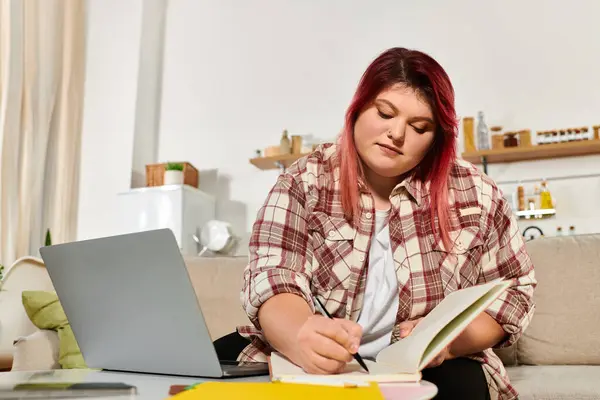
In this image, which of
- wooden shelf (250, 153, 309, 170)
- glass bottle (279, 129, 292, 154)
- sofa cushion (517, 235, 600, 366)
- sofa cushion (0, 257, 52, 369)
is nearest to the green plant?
wooden shelf (250, 153, 309, 170)

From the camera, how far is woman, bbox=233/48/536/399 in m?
1.03

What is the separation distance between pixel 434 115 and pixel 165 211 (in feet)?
8.35

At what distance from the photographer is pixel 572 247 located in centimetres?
183

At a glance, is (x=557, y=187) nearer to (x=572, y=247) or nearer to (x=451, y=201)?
(x=572, y=247)

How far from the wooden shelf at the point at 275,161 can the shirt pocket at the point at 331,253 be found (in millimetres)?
2386

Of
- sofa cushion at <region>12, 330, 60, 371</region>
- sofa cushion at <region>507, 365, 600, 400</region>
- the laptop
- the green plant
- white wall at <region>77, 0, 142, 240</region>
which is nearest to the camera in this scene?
the laptop

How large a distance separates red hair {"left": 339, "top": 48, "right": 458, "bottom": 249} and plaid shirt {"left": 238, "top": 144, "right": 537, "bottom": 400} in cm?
2

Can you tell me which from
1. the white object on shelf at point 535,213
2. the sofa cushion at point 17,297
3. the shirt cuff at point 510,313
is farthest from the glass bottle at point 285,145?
the shirt cuff at point 510,313

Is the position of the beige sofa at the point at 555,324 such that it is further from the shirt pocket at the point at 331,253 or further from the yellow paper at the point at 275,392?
the yellow paper at the point at 275,392

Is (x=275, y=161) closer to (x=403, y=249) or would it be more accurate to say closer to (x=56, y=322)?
(x=56, y=322)

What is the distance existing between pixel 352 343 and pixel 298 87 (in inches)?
128

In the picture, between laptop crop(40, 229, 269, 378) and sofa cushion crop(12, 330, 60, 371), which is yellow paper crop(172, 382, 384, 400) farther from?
sofa cushion crop(12, 330, 60, 371)

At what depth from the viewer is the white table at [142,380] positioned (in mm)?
589

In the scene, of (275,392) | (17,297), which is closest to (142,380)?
(275,392)
